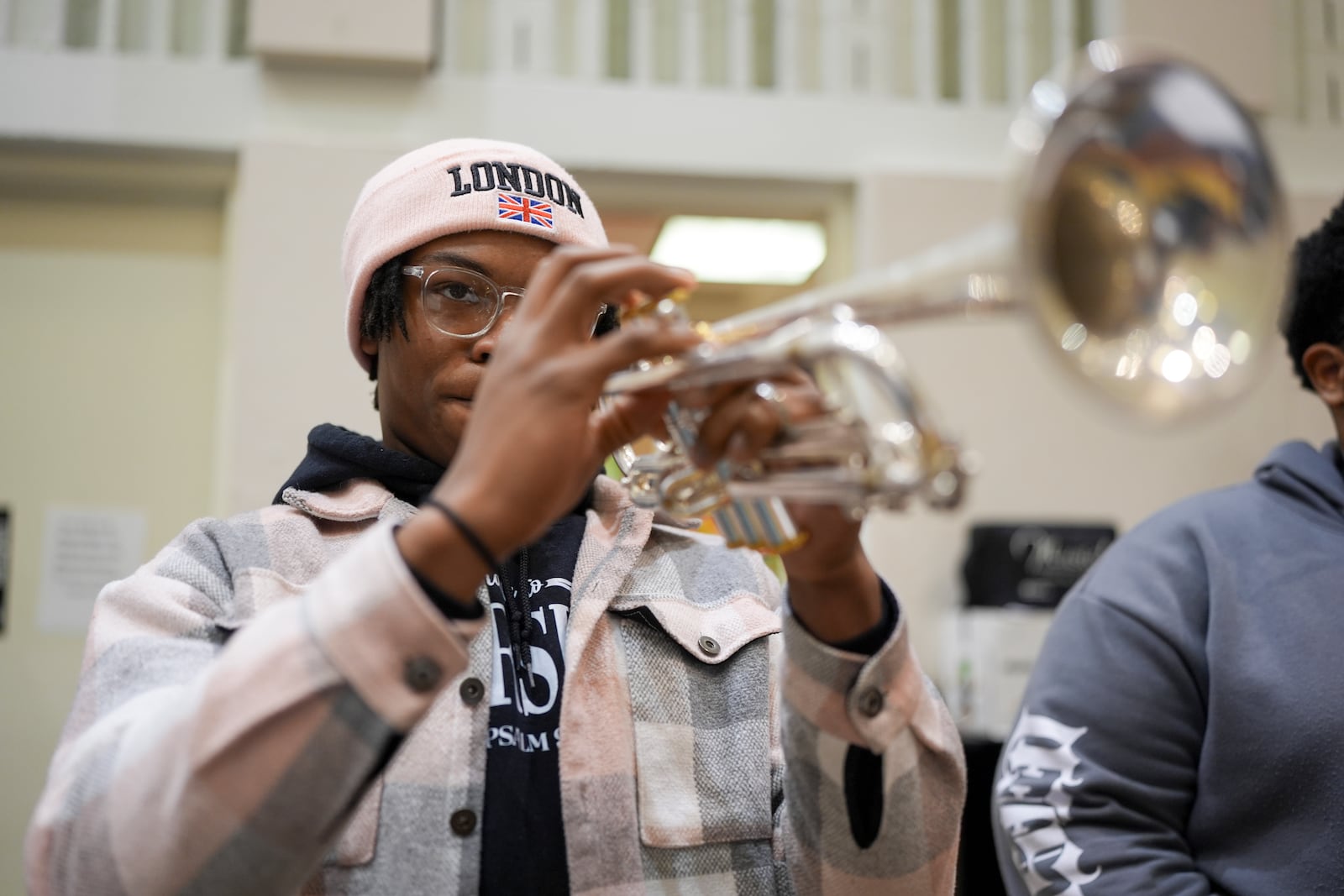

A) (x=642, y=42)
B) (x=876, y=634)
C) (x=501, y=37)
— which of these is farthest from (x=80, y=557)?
(x=876, y=634)

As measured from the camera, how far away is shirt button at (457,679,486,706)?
1.14m

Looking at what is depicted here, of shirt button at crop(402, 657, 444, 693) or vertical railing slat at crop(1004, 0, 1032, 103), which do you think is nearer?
shirt button at crop(402, 657, 444, 693)

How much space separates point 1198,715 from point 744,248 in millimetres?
2649

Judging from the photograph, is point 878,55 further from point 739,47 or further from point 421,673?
point 421,673

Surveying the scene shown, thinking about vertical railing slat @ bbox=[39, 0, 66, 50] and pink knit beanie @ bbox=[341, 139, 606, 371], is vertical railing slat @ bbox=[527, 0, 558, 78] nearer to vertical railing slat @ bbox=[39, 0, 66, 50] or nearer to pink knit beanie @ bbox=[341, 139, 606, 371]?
vertical railing slat @ bbox=[39, 0, 66, 50]

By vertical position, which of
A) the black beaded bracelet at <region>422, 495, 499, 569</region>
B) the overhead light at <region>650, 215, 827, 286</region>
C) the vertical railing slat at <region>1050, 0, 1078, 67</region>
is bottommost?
the black beaded bracelet at <region>422, 495, 499, 569</region>

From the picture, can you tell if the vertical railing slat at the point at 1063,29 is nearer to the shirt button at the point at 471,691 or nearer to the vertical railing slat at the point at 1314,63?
the vertical railing slat at the point at 1314,63

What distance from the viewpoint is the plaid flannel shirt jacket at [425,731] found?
0.84 metres

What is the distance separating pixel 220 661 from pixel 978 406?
2.79 meters

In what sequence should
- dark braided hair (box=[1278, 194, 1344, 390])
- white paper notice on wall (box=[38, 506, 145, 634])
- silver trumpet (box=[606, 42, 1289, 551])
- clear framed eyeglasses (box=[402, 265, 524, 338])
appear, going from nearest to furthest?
silver trumpet (box=[606, 42, 1289, 551]) → clear framed eyeglasses (box=[402, 265, 524, 338]) → dark braided hair (box=[1278, 194, 1344, 390]) → white paper notice on wall (box=[38, 506, 145, 634])

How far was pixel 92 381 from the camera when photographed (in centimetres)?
315

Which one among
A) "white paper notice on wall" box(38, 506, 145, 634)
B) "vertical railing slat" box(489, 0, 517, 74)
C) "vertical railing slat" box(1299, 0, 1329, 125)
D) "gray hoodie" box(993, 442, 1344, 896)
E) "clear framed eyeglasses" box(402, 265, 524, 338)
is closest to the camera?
"clear framed eyeglasses" box(402, 265, 524, 338)

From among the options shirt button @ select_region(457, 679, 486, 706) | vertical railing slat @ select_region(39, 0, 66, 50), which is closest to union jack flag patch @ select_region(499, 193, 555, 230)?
shirt button @ select_region(457, 679, 486, 706)

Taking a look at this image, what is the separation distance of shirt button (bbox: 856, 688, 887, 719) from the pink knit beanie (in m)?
0.57
